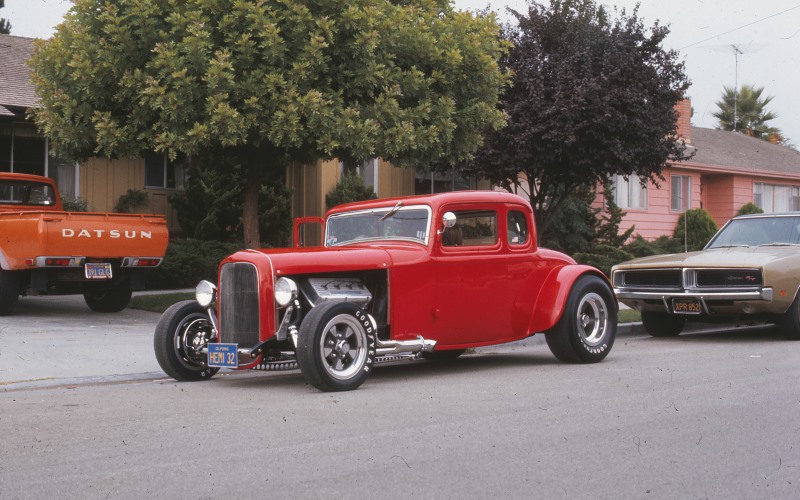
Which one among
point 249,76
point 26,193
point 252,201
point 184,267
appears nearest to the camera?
point 249,76

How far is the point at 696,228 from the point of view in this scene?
33938mm

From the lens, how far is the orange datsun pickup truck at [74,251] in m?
14.1

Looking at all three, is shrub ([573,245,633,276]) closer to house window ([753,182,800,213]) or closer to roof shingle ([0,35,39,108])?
house window ([753,182,800,213])

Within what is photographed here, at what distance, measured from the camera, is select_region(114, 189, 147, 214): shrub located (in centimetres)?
2258

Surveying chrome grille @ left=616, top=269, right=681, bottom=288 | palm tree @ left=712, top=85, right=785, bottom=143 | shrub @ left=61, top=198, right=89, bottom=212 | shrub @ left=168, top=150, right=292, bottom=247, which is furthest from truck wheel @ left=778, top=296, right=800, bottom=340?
palm tree @ left=712, top=85, right=785, bottom=143

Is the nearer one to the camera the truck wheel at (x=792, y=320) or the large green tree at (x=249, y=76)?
the truck wheel at (x=792, y=320)

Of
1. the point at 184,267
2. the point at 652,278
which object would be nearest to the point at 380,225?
the point at 652,278

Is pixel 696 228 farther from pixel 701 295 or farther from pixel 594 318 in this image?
pixel 594 318

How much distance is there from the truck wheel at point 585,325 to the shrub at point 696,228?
23.8 meters

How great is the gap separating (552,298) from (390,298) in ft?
6.82

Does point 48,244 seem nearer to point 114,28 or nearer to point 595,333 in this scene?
point 114,28

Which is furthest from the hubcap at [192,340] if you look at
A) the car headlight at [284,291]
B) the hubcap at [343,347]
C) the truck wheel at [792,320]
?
the truck wheel at [792,320]

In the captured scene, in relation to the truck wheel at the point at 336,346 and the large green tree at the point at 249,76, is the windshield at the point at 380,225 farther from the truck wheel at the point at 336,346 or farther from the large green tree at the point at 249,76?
the large green tree at the point at 249,76

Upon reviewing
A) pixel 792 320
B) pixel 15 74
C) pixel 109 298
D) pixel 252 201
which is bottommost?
pixel 792 320
